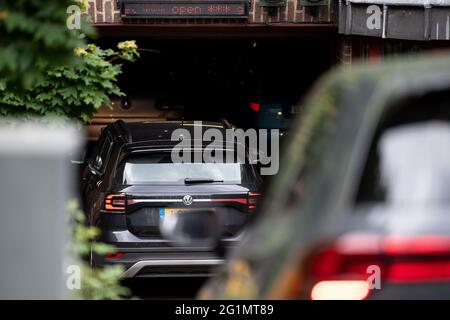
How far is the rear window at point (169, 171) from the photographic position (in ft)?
30.8

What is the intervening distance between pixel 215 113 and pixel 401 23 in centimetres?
1026

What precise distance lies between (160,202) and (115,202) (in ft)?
1.36

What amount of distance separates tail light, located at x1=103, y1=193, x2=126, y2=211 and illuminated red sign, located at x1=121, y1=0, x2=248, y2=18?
23.5 feet

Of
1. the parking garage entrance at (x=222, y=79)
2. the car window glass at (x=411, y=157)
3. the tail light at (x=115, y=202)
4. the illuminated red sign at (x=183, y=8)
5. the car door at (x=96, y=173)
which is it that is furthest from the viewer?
the parking garage entrance at (x=222, y=79)

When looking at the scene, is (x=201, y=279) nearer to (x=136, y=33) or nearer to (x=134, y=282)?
(x=134, y=282)

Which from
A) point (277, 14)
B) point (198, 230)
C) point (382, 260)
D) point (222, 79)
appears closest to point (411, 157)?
point (382, 260)

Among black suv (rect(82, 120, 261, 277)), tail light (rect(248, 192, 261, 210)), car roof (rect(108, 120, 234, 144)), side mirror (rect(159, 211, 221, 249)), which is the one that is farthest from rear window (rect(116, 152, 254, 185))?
side mirror (rect(159, 211, 221, 249))

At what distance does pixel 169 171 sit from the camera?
31.0ft

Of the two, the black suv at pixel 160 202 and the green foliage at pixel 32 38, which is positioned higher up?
the green foliage at pixel 32 38

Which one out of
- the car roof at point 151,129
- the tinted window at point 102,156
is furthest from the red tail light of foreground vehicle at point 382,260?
the tinted window at point 102,156

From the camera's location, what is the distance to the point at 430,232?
273 cm

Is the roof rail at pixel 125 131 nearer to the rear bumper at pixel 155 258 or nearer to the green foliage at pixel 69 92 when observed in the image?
the green foliage at pixel 69 92

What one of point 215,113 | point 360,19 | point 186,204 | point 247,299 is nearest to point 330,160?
point 247,299

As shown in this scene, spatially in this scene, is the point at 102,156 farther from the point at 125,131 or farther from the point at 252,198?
the point at 252,198
